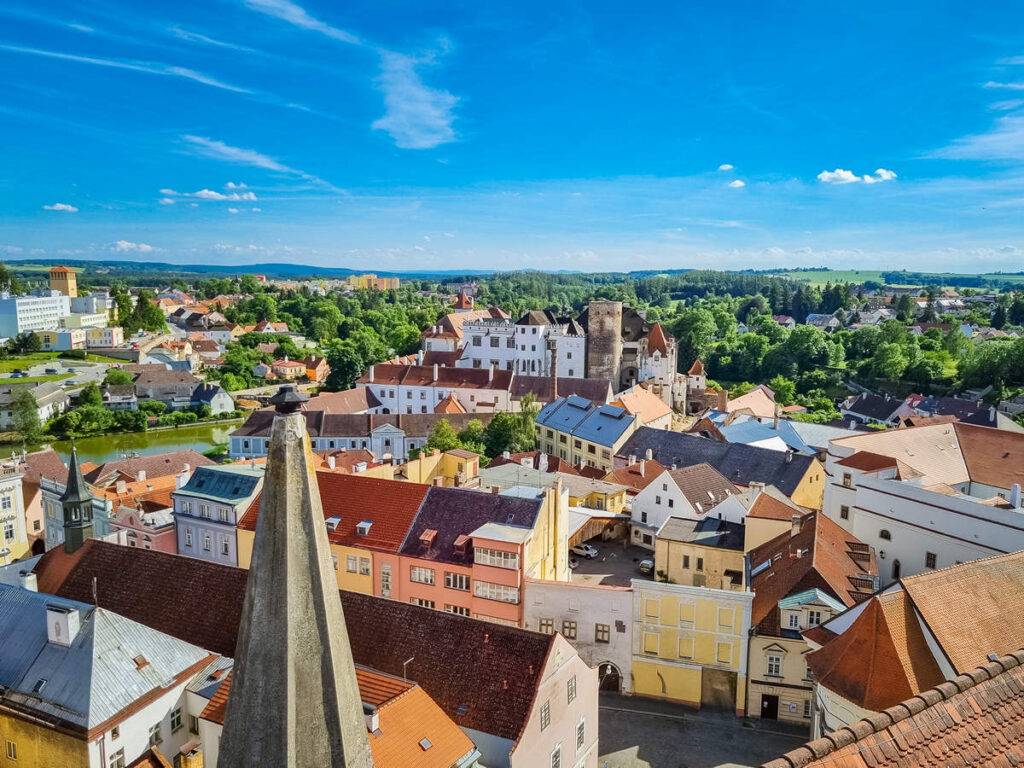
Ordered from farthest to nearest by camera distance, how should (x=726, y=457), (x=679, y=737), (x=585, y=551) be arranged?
(x=726, y=457), (x=585, y=551), (x=679, y=737)

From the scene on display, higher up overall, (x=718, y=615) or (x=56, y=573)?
(x=56, y=573)

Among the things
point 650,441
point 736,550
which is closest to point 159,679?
point 736,550

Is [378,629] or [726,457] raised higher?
[378,629]

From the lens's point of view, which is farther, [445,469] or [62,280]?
[62,280]

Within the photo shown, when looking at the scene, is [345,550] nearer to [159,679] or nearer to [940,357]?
[159,679]

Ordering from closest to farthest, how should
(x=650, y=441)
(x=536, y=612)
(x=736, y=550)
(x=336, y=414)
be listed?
(x=536, y=612)
(x=736, y=550)
(x=650, y=441)
(x=336, y=414)

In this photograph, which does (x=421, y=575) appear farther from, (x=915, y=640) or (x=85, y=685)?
(x=915, y=640)

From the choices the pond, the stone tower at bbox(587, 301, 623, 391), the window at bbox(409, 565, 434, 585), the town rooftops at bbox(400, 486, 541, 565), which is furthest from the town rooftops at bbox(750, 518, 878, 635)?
the pond

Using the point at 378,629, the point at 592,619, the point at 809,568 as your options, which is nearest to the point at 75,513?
the point at 378,629
